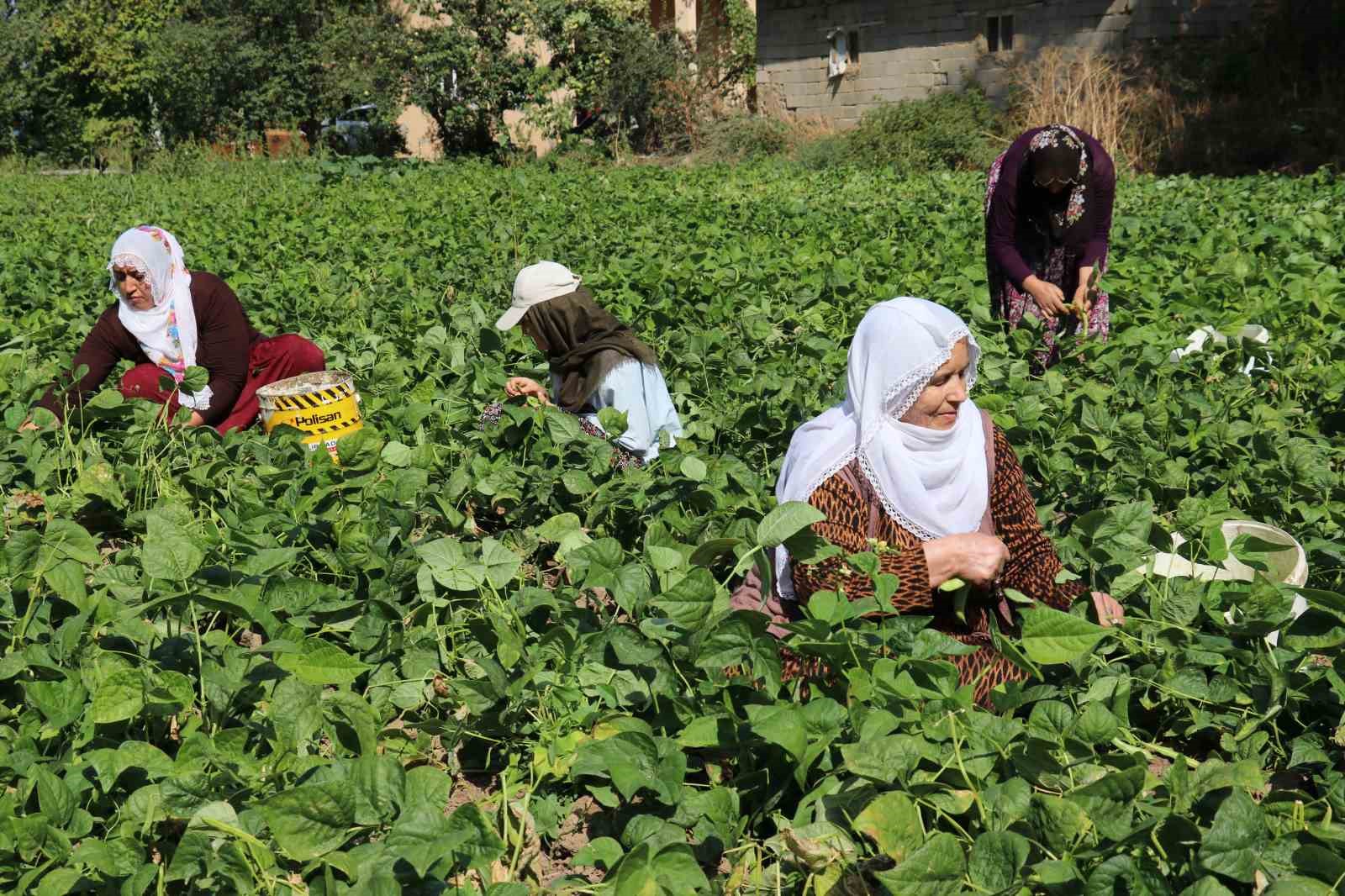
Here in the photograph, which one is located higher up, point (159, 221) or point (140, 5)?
point (140, 5)

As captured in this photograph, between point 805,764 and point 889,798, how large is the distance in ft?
0.45

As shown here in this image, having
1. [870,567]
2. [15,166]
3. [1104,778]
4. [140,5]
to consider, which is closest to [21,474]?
[870,567]

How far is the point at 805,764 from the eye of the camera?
191 centimetres

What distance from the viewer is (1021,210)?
15.7 ft

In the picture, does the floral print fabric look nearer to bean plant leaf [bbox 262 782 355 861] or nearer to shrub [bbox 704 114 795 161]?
bean plant leaf [bbox 262 782 355 861]

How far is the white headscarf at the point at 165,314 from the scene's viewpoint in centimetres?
462

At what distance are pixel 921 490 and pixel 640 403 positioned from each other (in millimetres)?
1490

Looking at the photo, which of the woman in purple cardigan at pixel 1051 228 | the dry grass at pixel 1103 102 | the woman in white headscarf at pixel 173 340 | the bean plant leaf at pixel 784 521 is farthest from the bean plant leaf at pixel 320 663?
the dry grass at pixel 1103 102

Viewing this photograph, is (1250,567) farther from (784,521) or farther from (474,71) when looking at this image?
(474,71)

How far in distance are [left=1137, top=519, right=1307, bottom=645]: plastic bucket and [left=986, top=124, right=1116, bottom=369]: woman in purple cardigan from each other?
174 cm

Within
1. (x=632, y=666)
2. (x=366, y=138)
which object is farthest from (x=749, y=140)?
(x=632, y=666)

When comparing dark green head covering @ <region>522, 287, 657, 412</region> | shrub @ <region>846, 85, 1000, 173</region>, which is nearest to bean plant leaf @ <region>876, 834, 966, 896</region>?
dark green head covering @ <region>522, 287, 657, 412</region>

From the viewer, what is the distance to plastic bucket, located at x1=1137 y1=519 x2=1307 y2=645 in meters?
2.69

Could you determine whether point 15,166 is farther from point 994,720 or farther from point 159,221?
point 994,720
